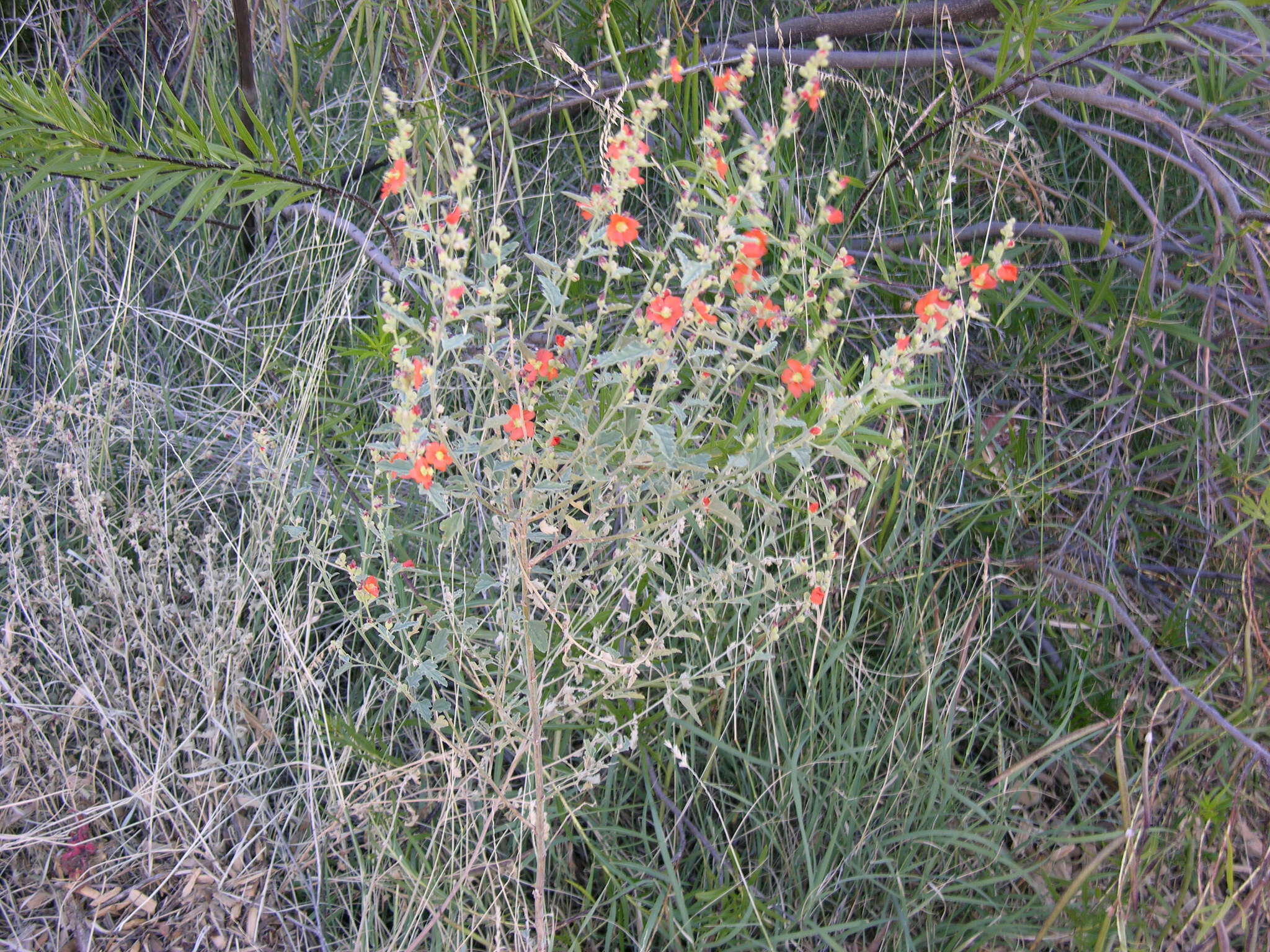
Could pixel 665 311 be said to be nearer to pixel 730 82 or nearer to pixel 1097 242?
pixel 730 82

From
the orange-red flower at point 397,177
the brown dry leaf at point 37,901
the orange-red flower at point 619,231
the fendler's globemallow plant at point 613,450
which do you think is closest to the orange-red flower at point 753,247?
the fendler's globemallow plant at point 613,450

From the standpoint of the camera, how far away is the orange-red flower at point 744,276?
1142mm

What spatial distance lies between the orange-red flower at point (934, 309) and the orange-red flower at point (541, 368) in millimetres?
451

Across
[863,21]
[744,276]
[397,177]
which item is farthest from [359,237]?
[863,21]

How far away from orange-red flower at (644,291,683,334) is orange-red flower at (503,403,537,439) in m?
0.19

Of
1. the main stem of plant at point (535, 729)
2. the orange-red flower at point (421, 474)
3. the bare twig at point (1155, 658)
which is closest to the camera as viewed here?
the orange-red flower at point (421, 474)

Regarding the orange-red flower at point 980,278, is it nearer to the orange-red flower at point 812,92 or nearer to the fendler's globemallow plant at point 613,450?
the fendler's globemallow plant at point 613,450

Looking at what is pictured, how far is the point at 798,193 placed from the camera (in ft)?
6.40

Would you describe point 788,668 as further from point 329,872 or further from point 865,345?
point 329,872

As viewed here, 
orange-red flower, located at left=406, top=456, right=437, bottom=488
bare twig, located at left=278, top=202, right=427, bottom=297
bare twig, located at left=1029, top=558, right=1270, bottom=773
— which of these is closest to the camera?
orange-red flower, located at left=406, top=456, right=437, bottom=488

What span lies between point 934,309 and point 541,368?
469 mm

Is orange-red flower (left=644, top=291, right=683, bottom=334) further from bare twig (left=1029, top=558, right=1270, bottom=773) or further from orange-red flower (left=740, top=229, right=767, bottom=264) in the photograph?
bare twig (left=1029, top=558, right=1270, bottom=773)

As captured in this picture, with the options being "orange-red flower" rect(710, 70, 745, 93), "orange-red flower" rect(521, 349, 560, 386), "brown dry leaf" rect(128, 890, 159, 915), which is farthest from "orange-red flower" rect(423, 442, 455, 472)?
"brown dry leaf" rect(128, 890, 159, 915)

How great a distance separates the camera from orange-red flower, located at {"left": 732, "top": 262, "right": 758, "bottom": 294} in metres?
1.14
